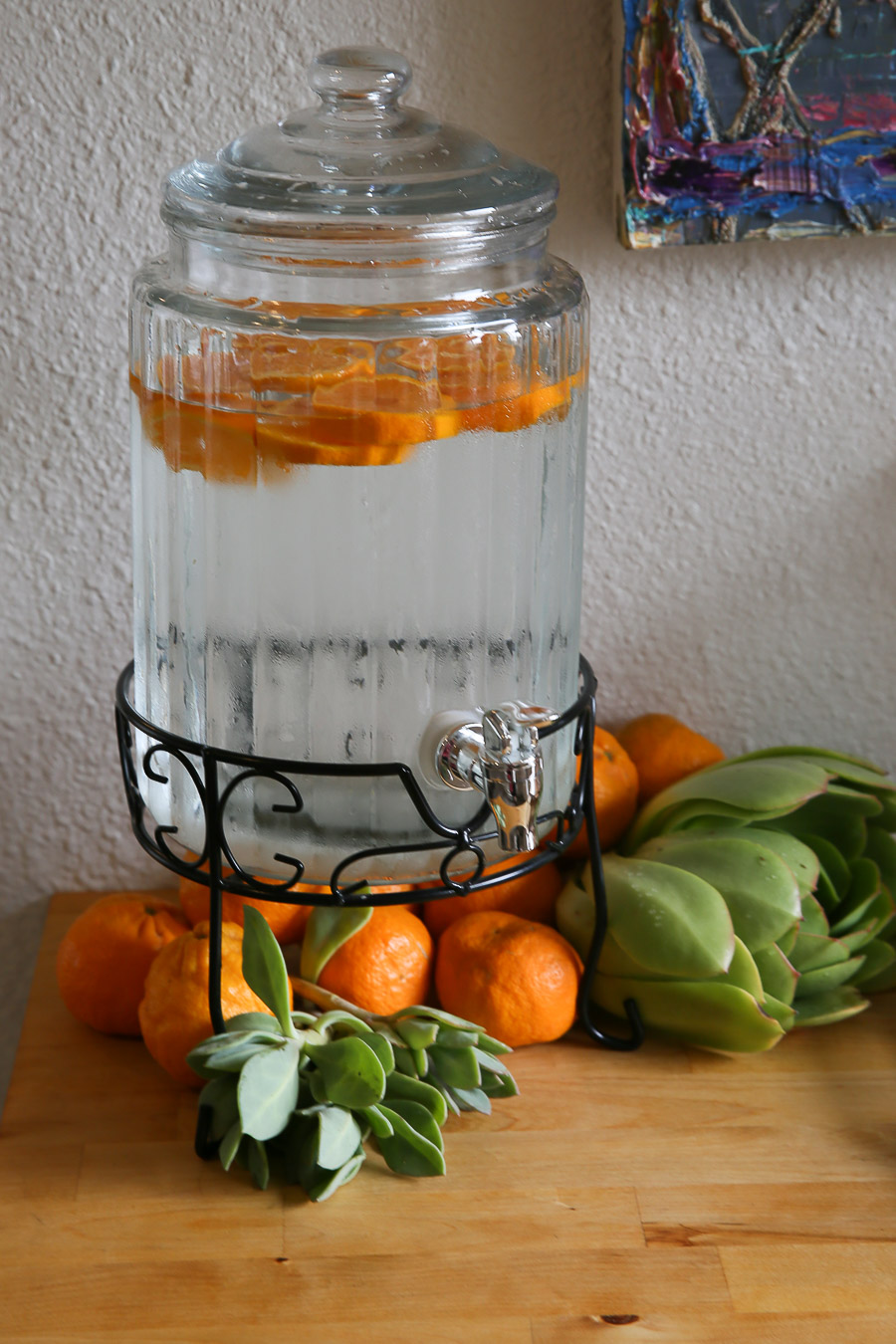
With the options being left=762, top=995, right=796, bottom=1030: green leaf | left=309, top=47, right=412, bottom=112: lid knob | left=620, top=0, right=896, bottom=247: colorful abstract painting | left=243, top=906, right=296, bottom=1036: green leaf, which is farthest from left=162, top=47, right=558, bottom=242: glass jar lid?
left=762, top=995, right=796, bottom=1030: green leaf

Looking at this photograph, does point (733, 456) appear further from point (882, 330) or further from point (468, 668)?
point (468, 668)

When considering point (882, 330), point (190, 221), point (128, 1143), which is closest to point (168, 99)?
point (190, 221)

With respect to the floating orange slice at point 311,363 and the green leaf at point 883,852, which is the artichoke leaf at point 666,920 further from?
the floating orange slice at point 311,363

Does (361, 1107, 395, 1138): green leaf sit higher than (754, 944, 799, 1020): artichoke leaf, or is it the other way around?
(754, 944, 799, 1020): artichoke leaf

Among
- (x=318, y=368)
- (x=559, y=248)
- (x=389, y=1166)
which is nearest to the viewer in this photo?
(x=318, y=368)

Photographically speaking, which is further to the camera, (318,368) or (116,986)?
(116,986)

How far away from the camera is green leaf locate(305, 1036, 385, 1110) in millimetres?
613

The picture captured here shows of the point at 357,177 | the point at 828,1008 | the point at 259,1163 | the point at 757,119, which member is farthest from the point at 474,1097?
the point at 757,119

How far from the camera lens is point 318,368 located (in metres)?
0.52

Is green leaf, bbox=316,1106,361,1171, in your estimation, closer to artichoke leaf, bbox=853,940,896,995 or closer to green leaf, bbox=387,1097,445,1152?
green leaf, bbox=387,1097,445,1152

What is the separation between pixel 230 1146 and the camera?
0.61 metres

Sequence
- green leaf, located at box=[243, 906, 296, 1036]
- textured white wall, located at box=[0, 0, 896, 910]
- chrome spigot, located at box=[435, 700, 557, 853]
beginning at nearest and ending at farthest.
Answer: chrome spigot, located at box=[435, 700, 557, 853]
green leaf, located at box=[243, 906, 296, 1036]
textured white wall, located at box=[0, 0, 896, 910]

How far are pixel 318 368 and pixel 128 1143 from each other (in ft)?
1.40

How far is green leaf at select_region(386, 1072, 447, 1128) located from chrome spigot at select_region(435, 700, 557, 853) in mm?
174
